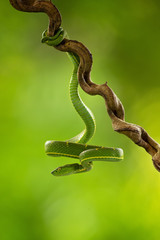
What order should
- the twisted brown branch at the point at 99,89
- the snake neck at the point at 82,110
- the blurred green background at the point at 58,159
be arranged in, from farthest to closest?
the blurred green background at the point at 58,159
the snake neck at the point at 82,110
the twisted brown branch at the point at 99,89

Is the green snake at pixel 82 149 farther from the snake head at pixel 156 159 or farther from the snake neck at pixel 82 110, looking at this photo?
the snake head at pixel 156 159

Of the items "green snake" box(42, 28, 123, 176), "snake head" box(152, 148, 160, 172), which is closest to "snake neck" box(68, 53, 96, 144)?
"green snake" box(42, 28, 123, 176)

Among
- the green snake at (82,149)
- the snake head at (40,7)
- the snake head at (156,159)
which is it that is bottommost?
the snake head at (156,159)

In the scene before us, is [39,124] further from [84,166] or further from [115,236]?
[84,166]

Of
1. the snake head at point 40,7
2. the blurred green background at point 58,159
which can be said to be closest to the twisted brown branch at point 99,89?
the snake head at point 40,7

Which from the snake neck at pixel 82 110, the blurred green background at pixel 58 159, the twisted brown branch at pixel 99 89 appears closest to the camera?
the twisted brown branch at pixel 99 89

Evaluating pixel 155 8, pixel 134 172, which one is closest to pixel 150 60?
pixel 155 8
